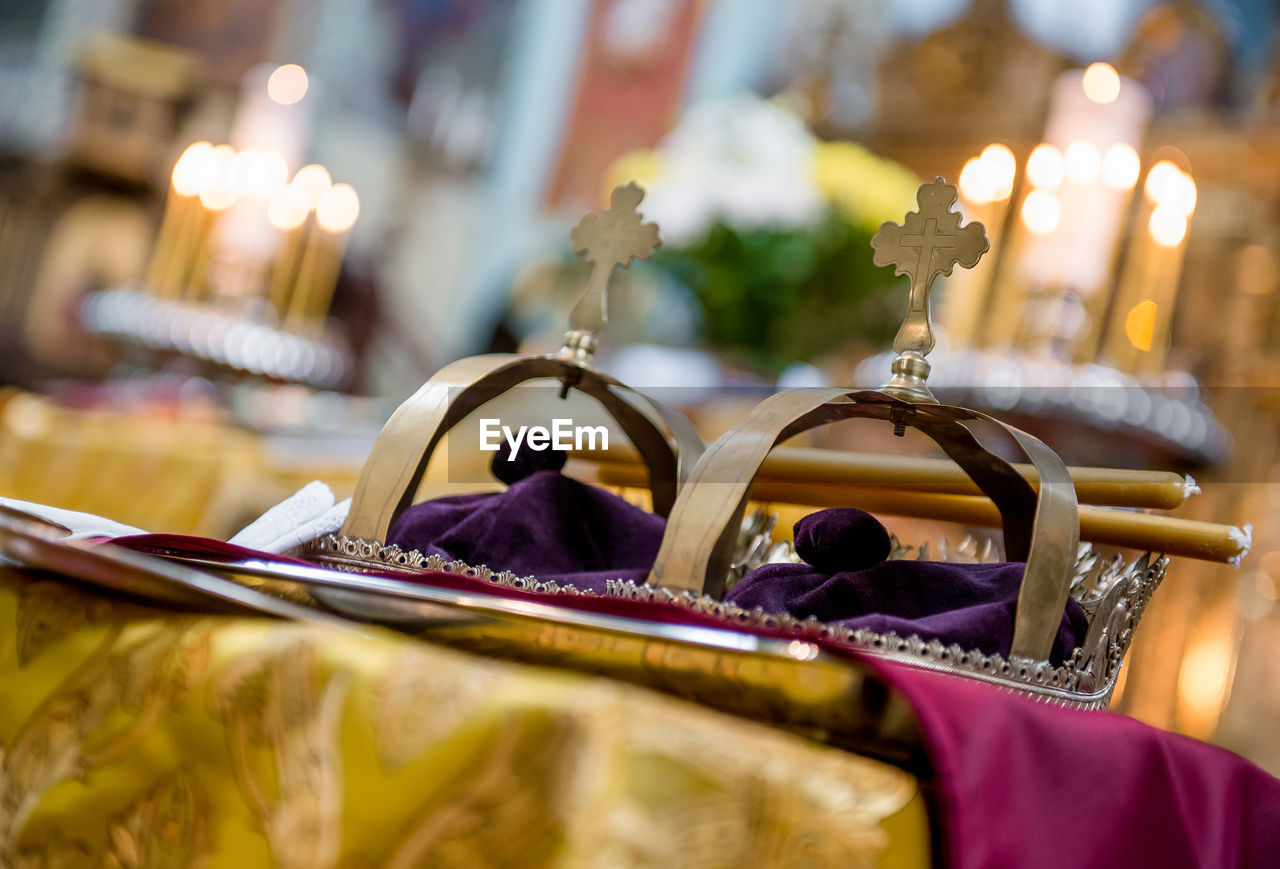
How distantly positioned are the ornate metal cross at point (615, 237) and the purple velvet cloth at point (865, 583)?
0.27m

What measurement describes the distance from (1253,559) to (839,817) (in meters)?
1.67

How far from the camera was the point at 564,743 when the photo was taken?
372 millimetres

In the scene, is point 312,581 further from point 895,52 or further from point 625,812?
point 895,52

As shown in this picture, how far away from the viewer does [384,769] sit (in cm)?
39

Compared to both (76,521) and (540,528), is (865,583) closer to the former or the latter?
(540,528)

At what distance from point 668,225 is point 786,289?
0.83 feet

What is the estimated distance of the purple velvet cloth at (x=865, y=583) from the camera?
548 millimetres

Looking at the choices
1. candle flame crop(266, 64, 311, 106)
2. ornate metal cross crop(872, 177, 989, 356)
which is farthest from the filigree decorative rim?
candle flame crop(266, 64, 311, 106)

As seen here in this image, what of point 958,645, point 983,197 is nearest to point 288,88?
point 983,197

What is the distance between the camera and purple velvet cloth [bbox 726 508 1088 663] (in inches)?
21.6

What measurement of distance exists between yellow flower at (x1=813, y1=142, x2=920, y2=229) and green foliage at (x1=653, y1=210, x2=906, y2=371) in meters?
0.08

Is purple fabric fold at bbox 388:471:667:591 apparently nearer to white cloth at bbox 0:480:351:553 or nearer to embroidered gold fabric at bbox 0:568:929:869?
white cloth at bbox 0:480:351:553

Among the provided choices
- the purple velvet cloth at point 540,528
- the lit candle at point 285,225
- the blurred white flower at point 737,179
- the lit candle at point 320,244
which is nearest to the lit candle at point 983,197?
the blurred white flower at point 737,179

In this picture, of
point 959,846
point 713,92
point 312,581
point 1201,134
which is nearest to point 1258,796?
point 959,846
